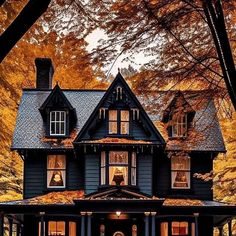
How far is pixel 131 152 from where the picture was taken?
30.5 meters

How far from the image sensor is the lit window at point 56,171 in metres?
31.4

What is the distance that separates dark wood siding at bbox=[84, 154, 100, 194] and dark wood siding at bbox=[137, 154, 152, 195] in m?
2.08

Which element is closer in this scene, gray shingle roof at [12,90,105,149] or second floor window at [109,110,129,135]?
second floor window at [109,110,129,135]

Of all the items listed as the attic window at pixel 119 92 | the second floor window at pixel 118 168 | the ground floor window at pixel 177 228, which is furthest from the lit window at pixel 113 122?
the ground floor window at pixel 177 228

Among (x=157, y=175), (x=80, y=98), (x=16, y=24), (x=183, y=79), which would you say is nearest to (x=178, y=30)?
(x=183, y=79)

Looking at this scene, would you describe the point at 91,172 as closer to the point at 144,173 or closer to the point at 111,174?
the point at 111,174

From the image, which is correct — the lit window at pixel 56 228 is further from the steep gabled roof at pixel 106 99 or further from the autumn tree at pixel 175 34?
the autumn tree at pixel 175 34

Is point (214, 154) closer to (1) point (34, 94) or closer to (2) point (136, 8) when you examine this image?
(1) point (34, 94)

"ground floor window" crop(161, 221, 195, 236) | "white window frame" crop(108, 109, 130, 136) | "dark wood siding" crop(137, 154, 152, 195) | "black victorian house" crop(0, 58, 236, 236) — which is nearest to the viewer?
"black victorian house" crop(0, 58, 236, 236)

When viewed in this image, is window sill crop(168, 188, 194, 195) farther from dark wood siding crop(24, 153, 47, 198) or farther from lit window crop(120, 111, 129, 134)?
dark wood siding crop(24, 153, 47, 198)

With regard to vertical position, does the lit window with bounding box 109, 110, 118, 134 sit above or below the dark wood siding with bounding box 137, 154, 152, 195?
above

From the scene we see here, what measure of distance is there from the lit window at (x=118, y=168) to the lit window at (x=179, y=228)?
3.77 meters

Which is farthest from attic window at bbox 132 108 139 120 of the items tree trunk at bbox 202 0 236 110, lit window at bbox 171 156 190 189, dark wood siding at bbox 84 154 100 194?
tree trunk at bbox 202 0 236 110

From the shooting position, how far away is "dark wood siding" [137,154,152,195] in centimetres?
3050
